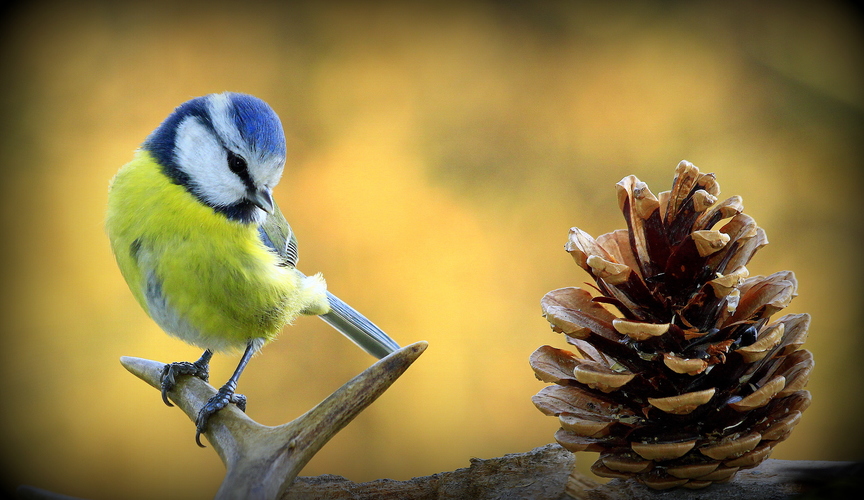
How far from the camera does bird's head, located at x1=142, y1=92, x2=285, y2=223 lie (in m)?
0.60

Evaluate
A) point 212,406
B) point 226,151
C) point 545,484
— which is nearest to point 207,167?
point 226,151

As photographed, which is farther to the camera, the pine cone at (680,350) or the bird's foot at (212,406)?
the bird's foot at (212,406)

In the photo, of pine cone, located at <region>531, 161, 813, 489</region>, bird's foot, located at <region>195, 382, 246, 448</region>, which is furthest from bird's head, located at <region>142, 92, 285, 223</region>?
pine cone, located at <region>531, 161, 813, 489</region>

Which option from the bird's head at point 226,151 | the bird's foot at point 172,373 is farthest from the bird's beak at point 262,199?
the bird's foot at point 172,373

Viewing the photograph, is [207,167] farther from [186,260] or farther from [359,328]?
[359,328]

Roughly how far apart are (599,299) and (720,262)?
3.7 inches

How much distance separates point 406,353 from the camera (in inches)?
20.9

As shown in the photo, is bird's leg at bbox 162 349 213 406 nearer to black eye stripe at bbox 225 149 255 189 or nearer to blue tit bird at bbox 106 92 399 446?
blue tit bird at bbox 106 92 399 446

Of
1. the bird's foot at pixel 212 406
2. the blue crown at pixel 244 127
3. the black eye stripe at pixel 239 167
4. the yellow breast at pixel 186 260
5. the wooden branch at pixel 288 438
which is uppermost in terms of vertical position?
the blue crown at pixel 244 127

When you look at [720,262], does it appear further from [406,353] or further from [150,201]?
[150,201]

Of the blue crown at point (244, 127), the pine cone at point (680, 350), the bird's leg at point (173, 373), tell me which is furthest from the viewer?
the bird's leg at point (173, 373)

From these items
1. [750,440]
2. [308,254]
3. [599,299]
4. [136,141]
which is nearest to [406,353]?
[599,299]

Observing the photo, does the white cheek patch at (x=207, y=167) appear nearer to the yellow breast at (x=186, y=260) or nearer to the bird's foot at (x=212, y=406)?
the yellow breast at (x=186, y=260)

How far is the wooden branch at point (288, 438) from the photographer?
0.49 m
